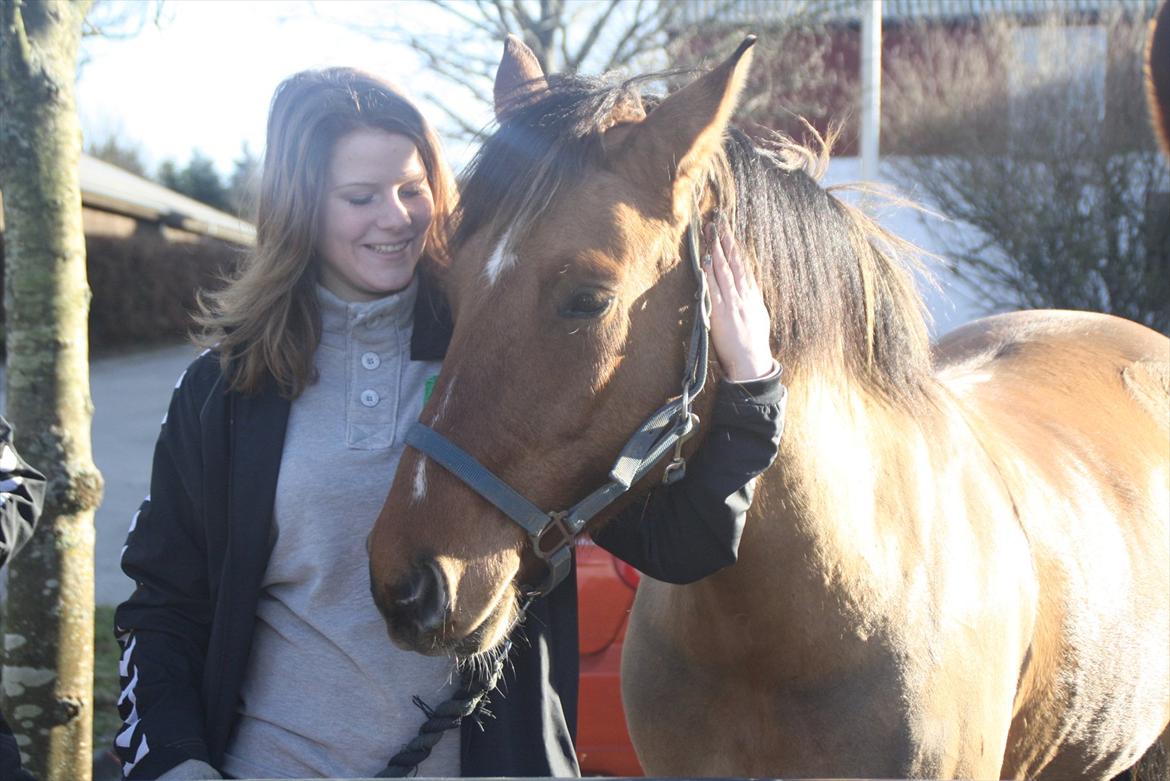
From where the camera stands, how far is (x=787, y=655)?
2.06 meters

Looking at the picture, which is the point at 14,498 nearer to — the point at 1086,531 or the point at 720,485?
the point at 720,485

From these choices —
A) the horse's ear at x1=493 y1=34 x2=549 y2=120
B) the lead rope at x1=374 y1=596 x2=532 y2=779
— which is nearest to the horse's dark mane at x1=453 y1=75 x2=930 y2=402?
the horse's ear at x1=493 y1=34 x2=549 y2=120

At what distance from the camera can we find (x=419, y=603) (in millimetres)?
1685

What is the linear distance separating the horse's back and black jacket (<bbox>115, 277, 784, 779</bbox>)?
995 mm

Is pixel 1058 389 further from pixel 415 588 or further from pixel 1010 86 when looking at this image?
pixel 1010 86

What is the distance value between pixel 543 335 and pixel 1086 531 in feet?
Answer: 5.58

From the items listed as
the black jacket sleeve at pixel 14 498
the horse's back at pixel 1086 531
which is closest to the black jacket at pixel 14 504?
the black jacket sleeve at pixel 14 498

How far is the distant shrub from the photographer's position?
2284 centimetres

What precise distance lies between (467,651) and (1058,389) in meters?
2.36

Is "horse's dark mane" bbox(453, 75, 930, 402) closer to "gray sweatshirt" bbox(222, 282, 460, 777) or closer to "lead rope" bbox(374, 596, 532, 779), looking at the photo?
"gray sweatshirt" bbox(222, 282, 460, 777)

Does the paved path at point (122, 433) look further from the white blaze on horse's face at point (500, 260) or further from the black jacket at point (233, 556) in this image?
the white blaze on horse's face at point (500, 260)

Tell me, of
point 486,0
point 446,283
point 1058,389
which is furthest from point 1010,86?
point 446,283

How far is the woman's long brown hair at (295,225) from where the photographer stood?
2051mm

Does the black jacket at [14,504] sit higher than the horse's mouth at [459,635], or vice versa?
the black jacket at [14,504]
